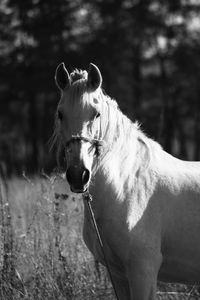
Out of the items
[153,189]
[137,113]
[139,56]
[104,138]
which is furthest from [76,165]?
[139,56]

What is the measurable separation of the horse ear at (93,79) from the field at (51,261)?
1.50 metres

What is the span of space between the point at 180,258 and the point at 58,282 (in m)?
1.65

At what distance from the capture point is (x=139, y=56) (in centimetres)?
2730

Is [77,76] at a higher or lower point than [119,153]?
higher

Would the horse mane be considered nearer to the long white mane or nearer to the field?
the long white mane

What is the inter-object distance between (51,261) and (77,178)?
2114 mm

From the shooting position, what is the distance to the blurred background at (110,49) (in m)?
24.8

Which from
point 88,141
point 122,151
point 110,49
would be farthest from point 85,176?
point 110,49

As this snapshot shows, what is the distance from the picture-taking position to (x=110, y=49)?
83.8ft

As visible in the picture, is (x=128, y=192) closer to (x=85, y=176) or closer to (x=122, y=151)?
(x=122, y=151)

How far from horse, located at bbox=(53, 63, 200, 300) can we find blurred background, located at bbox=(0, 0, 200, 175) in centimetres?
2018

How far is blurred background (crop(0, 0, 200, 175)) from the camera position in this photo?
24.8 m

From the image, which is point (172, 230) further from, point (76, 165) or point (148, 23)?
point (148, 23)

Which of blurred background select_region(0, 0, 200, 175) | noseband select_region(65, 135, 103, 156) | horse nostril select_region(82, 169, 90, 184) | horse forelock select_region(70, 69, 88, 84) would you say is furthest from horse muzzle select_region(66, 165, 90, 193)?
blurred background select_region(0, 0, 200, 175)
